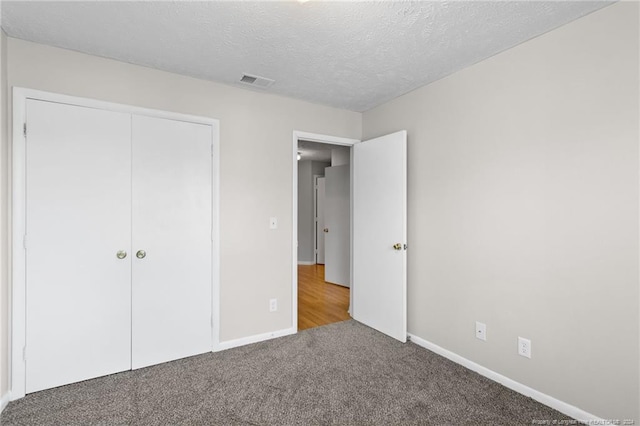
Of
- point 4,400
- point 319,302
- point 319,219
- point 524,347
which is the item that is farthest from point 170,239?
point 319,219

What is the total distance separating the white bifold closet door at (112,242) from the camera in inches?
82.4

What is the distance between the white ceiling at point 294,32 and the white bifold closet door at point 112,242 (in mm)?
525

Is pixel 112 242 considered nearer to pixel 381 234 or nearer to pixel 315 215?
pixel 381 234

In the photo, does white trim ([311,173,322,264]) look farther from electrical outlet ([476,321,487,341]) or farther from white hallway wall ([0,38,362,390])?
electrical outlet ([476,321,487,341])

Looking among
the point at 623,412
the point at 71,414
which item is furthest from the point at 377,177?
the point at 71,414

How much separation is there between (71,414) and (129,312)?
0.68m

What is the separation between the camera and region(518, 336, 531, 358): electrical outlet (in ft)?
6.75

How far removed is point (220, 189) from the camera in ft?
8.95

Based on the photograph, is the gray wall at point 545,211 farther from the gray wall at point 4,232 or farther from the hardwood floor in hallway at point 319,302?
the gray wall at point 4,232

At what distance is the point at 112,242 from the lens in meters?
2.30

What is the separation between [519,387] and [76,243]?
3241 mm

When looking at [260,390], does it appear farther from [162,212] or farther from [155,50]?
[155,50]

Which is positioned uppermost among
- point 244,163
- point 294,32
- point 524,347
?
point 294,32

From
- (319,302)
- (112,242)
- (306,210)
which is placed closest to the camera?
(112,242)
